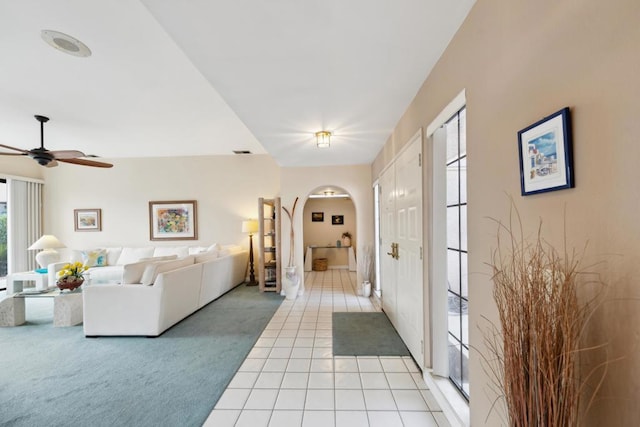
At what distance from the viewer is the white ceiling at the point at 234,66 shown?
1.48 m

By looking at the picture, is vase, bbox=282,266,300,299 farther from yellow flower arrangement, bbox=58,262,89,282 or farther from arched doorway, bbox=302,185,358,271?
arched doorway, bbox=302,185,358,271

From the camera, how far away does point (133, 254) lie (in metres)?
6.19

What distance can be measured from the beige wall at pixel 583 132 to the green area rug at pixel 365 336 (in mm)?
1493

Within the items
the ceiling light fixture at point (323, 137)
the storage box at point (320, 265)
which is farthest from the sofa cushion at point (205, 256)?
the storage box at point (320, 265)

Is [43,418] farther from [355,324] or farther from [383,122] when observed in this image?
[383,122]

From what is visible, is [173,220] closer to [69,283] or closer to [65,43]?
[69,283]

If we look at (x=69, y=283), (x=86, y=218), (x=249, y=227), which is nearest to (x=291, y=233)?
(x=249, y=227)

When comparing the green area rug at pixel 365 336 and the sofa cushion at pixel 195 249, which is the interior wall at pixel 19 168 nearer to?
the sofa cushion at pixel 195 249

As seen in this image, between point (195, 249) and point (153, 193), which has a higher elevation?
point (153, 193)

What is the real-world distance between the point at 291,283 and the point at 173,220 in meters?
3.62

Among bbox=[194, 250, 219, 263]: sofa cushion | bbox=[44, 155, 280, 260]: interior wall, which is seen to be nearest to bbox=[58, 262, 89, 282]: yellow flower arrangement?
bbox=[194, 250, 219, 263]: sofa cushion

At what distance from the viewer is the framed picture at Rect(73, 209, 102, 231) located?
263 inches

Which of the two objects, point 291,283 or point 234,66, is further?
point 291,283

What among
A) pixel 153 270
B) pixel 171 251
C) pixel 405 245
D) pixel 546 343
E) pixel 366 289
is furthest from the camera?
pixel 171 251
